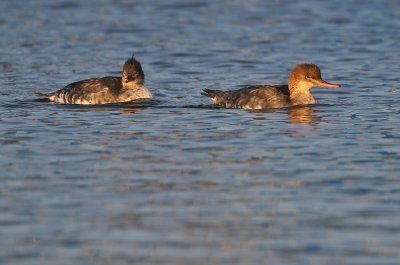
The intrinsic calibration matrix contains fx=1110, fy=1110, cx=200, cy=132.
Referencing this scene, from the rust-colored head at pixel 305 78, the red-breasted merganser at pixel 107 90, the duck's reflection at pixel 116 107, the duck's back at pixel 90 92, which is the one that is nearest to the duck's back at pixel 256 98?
the rust-colored head at pixel 305 78

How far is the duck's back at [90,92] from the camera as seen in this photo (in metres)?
18.4

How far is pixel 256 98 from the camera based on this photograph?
17594 millimetres

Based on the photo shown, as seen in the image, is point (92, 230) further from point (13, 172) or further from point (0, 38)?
point (0, 38)

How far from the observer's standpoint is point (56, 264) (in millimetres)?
9305

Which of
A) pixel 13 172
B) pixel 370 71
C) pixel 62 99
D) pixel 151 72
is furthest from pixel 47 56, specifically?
pixel 13 172

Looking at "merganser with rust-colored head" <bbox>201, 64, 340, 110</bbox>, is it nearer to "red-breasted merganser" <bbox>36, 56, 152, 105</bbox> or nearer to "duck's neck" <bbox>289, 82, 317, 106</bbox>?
"duck's neck" <bbox>289, 82, 317, 106</bbox>

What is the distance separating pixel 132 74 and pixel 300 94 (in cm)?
300

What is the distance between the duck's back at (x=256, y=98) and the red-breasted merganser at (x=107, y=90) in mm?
1505

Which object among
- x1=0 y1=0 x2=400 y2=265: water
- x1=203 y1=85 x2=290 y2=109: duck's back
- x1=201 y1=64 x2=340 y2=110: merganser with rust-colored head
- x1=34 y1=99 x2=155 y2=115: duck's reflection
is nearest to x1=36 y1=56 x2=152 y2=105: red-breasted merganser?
x1=34 y1=99 x2=155 y2=115: duck's reflection

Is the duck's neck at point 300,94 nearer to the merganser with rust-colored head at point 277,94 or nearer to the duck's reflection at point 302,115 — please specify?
the merganser with rust-colored head at point 277,94

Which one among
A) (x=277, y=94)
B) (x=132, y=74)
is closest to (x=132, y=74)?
(x=132, y=74)

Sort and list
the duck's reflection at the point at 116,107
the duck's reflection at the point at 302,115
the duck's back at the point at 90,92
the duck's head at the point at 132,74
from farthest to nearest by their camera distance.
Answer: the duck's head at the point at 132,74
the duck's back at the point at 90,92
the duck's reflection at the point at 116,107
the duck's reflection at the point at 302,115

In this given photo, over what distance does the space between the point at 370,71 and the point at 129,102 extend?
5.46 meters

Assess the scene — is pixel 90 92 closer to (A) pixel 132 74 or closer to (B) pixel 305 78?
(A) pixel 132 74
